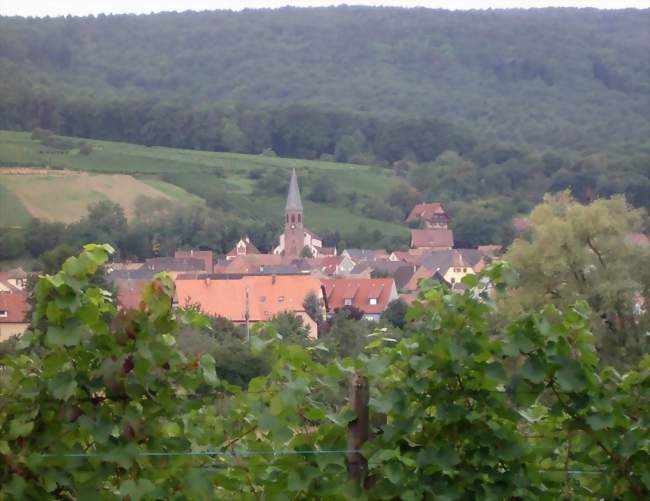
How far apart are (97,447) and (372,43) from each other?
117m

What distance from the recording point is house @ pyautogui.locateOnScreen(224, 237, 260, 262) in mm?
55250

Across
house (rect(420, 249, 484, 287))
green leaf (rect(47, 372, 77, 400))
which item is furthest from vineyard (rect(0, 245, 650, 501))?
house (rect(420, 249, 484, 287))

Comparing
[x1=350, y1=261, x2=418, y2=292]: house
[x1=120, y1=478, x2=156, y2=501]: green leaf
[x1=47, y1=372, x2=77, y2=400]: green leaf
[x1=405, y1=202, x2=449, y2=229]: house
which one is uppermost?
[x1=47, y1=372, x2=77, y2=400]: green leaf

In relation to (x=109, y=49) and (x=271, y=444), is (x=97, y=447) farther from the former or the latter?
(x=109, y=49)

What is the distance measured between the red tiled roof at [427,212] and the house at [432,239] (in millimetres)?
2913

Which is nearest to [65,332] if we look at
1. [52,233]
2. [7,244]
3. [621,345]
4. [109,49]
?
[621,345]

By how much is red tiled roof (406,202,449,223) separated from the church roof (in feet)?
19.3

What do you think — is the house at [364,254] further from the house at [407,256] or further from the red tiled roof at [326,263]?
the red tiled roof at [326,263]

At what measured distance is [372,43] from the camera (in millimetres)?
117750

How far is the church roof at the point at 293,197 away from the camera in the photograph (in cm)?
6300

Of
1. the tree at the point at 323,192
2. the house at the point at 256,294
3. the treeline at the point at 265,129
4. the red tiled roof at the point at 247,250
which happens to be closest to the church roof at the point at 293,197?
the tree at the point at 323,192

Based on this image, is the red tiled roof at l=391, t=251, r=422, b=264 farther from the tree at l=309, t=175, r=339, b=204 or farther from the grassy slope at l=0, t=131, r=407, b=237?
the tree at l=309, t=175, r=339, b=204

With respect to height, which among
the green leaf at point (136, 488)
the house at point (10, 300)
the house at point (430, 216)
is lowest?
the house at point (430, 216)

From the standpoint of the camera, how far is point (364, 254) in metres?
56.2
